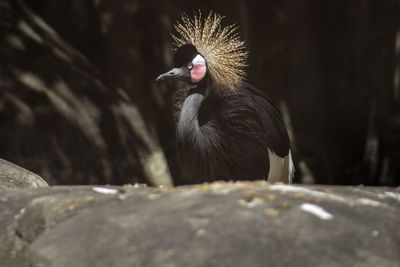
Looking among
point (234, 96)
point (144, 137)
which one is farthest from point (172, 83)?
point (234, 96)

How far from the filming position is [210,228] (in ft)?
7.16

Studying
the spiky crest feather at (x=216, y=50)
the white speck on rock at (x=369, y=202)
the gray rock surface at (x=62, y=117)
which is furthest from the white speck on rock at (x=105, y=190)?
the gray rock surface at (x=62, y=117)

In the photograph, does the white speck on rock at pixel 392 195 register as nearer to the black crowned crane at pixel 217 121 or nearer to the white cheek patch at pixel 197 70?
A: the black crowned crane at pixel 217 121

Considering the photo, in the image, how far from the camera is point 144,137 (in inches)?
232

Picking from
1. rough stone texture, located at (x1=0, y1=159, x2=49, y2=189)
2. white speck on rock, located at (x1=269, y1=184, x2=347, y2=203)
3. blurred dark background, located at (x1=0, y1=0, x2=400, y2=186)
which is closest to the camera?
white speck on rock, located at (x1=269, y1=184, x2=347, y2=203)

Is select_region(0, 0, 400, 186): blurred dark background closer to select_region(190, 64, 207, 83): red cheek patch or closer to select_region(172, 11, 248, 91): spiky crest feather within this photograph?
select_region(172, 11, 248, 91): spiky crest feather

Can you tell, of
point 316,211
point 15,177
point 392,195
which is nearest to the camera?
point 316,211

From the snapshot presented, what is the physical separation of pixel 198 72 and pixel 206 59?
0.18 meters

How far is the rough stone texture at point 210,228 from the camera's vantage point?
6.73ft

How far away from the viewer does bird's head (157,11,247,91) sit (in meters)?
4.39

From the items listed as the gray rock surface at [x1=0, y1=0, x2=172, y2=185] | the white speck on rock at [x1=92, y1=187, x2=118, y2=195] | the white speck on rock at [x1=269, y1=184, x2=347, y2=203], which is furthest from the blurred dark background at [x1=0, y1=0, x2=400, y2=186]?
the white speck on rock at [x1=269, y1=184, x2=347, y2=203]

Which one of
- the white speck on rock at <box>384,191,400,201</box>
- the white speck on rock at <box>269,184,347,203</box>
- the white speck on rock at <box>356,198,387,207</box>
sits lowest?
the white speck on rock at <box>384,191,400,201</box>

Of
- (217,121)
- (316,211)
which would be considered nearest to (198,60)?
(217,121)

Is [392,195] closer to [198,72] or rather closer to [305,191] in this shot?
[305,191]
